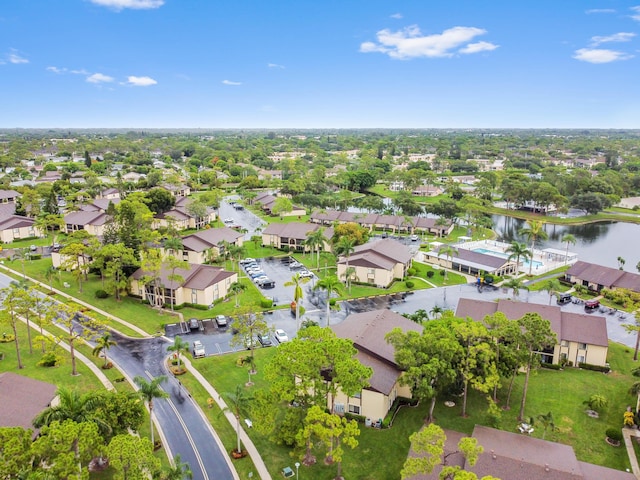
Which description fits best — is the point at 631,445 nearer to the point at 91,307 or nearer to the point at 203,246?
the point at 91,307

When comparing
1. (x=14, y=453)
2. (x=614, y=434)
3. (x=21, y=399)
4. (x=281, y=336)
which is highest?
(x=14, y=453)

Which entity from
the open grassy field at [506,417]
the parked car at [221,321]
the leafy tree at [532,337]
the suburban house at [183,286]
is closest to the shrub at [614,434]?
the open grassy field at [506,417]

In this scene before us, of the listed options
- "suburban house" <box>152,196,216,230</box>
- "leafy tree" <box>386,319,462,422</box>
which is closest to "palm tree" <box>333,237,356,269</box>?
"leafy tree" <box>386,319,462,422</box>

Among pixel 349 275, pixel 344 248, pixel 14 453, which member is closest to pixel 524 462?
pixel 14 453

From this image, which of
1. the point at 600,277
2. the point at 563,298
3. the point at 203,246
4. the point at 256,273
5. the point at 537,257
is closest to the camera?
the point at 563,298

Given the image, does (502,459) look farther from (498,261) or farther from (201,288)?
(498,261)

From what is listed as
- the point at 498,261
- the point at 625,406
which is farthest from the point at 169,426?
the point at 498,261
